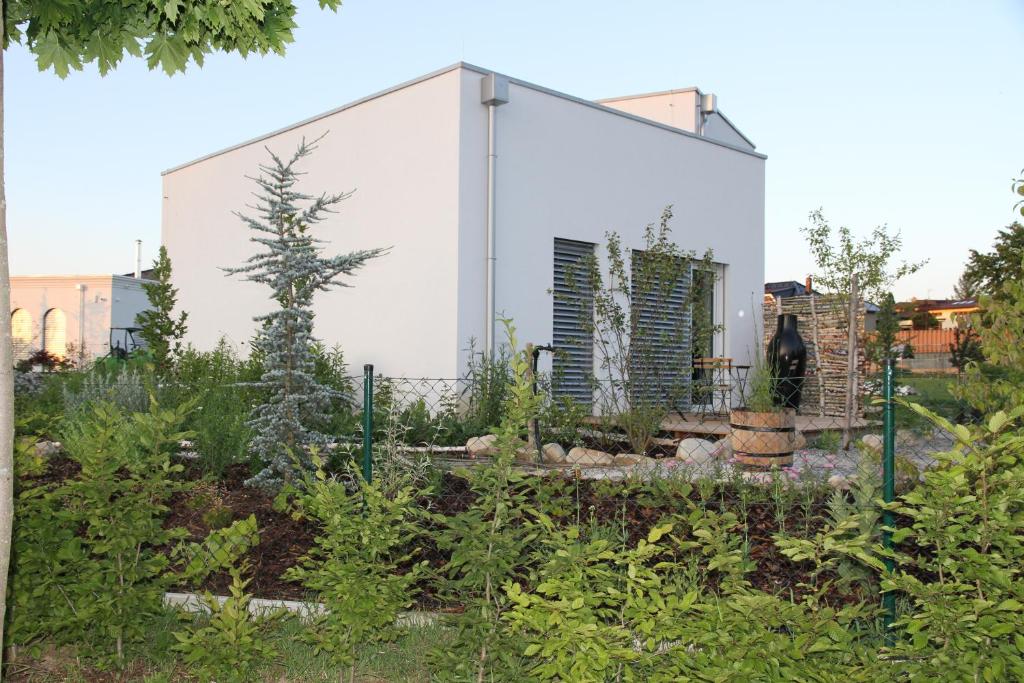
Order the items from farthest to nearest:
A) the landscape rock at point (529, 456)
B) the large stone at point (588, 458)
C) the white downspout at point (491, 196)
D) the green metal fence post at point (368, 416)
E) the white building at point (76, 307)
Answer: the white building at point (76, 307)
the white downspout at point (491, 196)
the large stone at point (588, 458)
the landscape rock at point (529, 456)
the green metal fence post at point (368, 416)

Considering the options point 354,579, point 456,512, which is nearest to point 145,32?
point 354,579

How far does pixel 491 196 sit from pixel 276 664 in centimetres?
650

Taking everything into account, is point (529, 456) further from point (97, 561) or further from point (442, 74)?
point (442, 74)

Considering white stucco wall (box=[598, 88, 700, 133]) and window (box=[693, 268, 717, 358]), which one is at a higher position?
white stucco wall (box=[598, 88, 700, 133])

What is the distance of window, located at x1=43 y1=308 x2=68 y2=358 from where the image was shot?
88.9ft

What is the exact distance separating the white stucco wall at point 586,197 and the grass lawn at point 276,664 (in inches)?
221

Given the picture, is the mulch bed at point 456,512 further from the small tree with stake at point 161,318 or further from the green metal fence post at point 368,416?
the small tree with stake at point 161,318

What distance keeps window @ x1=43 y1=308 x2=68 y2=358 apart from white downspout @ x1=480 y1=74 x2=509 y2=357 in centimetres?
2324

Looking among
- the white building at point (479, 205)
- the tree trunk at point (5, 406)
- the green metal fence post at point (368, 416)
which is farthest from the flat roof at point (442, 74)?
the tree trunk at point (5, 406)

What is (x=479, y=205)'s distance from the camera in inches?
352

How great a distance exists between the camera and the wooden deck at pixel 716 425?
826 centimetres

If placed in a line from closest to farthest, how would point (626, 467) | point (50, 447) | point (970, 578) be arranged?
point (970, 578), point (626, 467), point (50, 447)

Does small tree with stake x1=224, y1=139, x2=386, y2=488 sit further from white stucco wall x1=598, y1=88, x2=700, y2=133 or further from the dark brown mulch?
white stucco wall x1=598, y1=88, x2=700, y2=133

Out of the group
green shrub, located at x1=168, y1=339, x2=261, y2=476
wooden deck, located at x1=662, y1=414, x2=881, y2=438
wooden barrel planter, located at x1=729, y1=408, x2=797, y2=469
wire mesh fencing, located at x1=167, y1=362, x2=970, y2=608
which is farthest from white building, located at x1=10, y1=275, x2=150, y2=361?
wooden barrel planter, located at x1=729, y1=408, x2=797, y2=469
